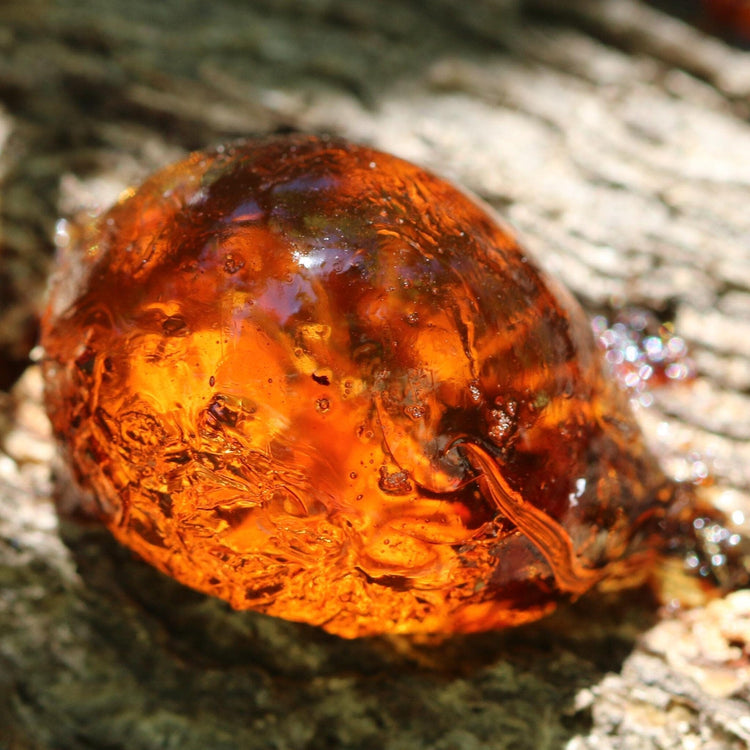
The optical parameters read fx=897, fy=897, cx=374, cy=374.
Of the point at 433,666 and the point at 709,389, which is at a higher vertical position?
the point at 709,389

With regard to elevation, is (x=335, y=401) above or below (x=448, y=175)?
above

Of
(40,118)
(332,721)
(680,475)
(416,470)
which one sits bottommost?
(332,721)

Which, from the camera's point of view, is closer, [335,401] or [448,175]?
[335,401]

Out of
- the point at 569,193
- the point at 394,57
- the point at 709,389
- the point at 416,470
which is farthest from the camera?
the point at 394,57

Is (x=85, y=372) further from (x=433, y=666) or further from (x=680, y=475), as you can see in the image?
(x=680, y=475)

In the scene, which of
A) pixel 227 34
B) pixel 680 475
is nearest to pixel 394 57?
pixel 227 34
